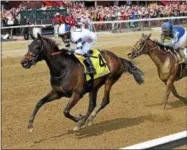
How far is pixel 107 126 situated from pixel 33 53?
1.86m

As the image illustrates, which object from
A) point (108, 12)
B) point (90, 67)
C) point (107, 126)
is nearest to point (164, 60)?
point (107, 126)

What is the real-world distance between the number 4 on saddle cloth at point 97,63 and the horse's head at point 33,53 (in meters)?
0.73

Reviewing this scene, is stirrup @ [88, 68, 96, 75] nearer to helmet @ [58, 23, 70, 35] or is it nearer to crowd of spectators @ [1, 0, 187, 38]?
helmet @ [58, 23, 70, 35]

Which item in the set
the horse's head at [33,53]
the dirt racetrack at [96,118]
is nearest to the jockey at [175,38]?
the dirt racetrack at [96,118]

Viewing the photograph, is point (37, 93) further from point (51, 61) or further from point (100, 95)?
point (51, 61)

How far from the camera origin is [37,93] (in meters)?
10.5

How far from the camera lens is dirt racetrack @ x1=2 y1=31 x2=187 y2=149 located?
6.58 m

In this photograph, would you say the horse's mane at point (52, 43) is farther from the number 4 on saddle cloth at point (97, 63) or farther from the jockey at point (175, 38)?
the jockey at point (175, 38)

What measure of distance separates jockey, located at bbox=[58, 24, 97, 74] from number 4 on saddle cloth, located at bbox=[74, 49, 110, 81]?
0.23 feet

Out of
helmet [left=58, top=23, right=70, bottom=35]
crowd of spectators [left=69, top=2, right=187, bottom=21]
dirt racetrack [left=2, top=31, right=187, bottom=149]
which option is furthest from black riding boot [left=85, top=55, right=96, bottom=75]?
crowd of spectators [left=69, top=2, right=187, bottom=21]

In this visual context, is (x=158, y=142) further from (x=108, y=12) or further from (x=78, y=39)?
(x=108, y=12)

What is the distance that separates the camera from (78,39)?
24.1ft

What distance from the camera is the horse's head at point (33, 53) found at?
21.8ft

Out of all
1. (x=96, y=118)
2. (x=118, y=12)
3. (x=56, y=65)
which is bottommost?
(x=96, y=118)
